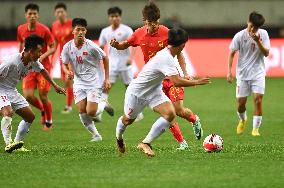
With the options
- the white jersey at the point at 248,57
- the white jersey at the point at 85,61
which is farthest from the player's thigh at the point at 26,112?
the white jersey at the point at 248,57

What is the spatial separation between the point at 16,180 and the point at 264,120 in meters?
9.09

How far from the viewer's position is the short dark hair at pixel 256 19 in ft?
50.0

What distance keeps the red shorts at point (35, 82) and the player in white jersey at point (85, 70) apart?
2.10 m

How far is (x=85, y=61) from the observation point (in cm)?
1487

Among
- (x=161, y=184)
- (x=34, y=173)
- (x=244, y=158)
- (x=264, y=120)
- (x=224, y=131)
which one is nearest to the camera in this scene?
(x=161, y=184)

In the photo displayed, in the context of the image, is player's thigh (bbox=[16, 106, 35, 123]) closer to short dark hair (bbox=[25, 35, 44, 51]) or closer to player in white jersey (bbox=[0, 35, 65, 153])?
player in white jersey (bbox=[0, 35, 65, 153])

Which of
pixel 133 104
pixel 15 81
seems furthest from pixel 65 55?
pixel 133 104

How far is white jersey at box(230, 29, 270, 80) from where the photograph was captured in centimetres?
1596

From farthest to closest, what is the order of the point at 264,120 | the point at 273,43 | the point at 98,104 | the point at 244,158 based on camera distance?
the point at 273,43, the point at 264,120, the point at 98,104, the point at 244,158

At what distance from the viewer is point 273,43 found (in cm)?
2725

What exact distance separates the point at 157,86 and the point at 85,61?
3.07 meters

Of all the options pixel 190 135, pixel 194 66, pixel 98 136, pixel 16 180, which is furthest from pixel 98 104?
pixel 194 66

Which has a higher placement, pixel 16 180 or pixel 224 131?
pixel 16 180

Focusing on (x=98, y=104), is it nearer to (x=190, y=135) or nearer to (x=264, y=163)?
(x=190, y=135)
